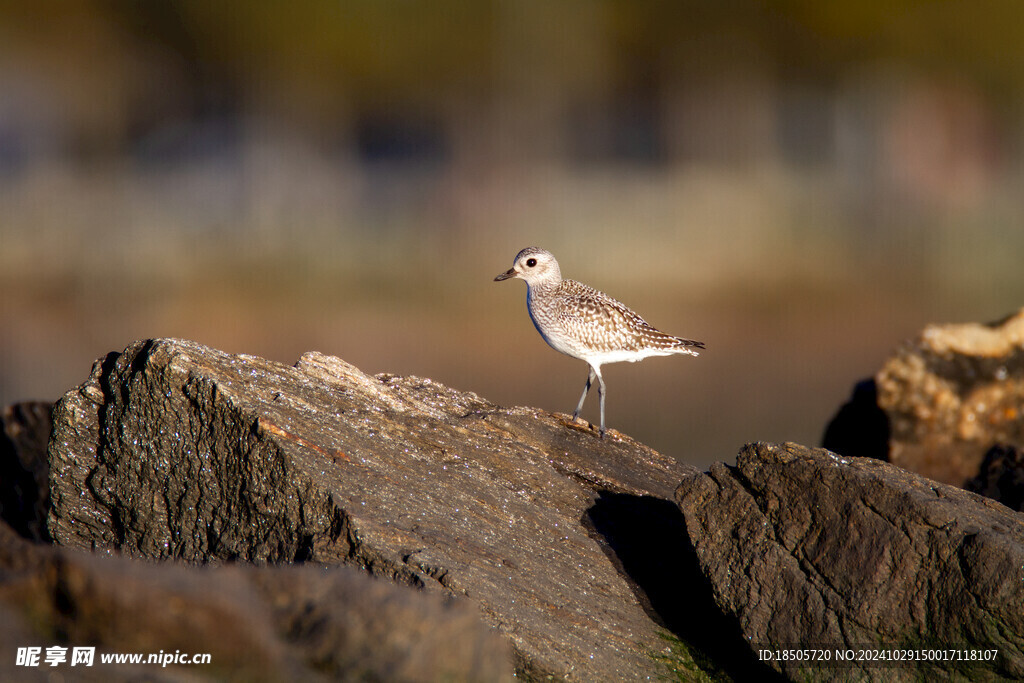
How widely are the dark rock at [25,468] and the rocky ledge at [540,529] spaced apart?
9.34 ft

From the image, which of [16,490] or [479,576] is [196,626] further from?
[16,490]

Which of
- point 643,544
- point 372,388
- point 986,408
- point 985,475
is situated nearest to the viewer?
point 643,544

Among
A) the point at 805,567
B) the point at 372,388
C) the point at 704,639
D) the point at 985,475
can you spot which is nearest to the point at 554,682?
the point at 704,639

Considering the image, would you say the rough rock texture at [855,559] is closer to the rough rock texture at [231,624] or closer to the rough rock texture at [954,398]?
the rough rock texture at [231,624]

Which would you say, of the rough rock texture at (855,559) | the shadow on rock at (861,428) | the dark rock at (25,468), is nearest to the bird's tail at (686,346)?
the shadow on rock at (861,428)

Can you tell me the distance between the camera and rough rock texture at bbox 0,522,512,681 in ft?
9.28

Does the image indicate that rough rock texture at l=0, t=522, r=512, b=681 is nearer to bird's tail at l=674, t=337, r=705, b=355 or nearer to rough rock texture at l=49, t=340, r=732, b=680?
rough rock texture at l=49, t=340, r=732, b=680

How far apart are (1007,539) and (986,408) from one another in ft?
16.7

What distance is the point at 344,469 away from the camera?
5.18 meters

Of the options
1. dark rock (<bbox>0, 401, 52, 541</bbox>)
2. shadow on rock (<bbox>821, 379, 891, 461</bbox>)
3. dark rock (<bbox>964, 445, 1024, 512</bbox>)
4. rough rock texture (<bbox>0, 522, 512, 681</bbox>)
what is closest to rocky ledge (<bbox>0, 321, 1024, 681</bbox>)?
rough rock texture (<bbox>0, 522, 512, 681</bbox>)

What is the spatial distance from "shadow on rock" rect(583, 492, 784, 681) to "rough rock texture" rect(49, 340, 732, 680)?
0.05 feet

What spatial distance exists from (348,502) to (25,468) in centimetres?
475

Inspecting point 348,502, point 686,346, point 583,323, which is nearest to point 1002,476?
point 686,346

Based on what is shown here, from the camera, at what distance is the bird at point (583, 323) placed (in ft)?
28.3
